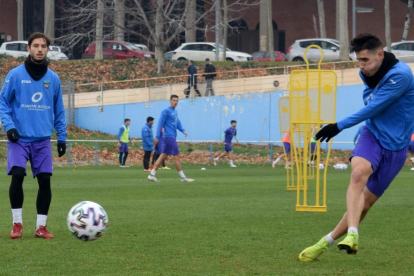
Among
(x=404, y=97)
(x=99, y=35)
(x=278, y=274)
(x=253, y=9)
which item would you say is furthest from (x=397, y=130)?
(x=253, y=9)

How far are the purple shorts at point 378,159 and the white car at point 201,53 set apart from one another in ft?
141

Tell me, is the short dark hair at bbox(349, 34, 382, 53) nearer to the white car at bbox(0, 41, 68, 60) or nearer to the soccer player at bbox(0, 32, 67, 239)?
the soccer player at bbox(0, 32, 67, 239)

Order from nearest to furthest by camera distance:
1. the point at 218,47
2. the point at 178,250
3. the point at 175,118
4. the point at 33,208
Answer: the point at 178,250 → the point at 33,208 → the point at 175,118 → the point at 218,47

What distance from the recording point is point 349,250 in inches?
286

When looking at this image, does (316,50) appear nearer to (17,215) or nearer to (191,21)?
(191,21)

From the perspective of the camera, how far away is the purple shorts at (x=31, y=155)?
9375 mm

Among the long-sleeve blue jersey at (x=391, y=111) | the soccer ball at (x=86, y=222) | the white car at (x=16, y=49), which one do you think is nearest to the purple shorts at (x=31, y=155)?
the soccer ball at (x=86, y=222)

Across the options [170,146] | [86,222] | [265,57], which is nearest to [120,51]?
[265,57]

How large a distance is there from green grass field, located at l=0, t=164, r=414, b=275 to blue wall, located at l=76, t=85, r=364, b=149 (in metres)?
19.4

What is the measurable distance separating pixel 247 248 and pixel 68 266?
2011 mm

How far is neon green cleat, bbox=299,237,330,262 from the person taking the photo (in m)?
7.87

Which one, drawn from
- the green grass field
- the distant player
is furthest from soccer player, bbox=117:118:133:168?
the green grass field

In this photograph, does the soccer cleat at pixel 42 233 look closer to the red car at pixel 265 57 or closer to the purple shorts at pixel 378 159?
the purple shorts at pixel 378 159

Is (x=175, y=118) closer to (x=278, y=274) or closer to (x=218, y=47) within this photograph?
(x=278, y=274)
